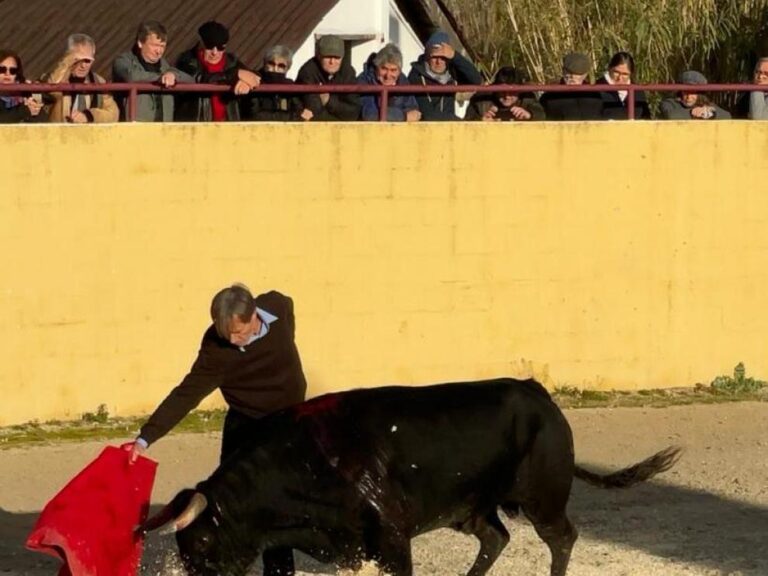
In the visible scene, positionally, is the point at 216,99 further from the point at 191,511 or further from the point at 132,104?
the point at 191,511

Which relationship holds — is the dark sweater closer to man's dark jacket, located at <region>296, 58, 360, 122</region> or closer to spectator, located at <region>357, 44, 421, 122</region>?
man's dark jacket, located at <region>296, 58, 360, 122</region>

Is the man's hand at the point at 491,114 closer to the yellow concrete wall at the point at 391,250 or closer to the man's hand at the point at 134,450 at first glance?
the yellow concrete wall at the point at 391,250

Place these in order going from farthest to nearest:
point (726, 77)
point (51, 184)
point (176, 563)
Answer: point (726, 77) → point (51, 184) → point (176, 563)

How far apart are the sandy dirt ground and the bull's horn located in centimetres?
72

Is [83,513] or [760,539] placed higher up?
[83,513]

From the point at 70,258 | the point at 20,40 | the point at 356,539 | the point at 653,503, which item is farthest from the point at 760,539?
the point at 20,40

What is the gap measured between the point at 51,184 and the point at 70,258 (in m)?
0.49

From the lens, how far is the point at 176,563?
8.60m

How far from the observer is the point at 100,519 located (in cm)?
789

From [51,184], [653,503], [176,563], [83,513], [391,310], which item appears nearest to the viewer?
[83,513]

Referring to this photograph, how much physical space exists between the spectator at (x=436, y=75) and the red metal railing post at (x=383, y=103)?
0.36 meters

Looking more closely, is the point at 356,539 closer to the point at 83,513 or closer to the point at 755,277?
the point at 83,513

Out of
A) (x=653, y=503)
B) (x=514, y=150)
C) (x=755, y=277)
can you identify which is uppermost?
(x=514, y=150)

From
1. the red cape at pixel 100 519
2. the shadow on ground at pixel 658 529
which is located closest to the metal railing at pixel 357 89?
the shadow on ground at pixel 658 529
